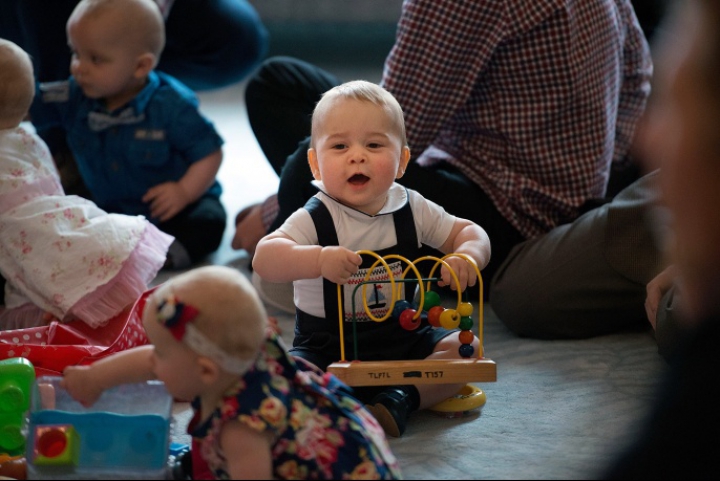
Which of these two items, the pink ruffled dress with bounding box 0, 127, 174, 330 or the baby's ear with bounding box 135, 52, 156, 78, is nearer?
the pink ruffled dress with bounding box 0, 127, 174, 330

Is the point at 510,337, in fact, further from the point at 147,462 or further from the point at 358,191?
the point at 147,462

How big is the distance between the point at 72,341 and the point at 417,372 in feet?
2.01

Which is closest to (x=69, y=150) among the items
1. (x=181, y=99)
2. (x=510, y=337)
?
(x=181, y=99)

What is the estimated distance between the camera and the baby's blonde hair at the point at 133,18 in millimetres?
2027

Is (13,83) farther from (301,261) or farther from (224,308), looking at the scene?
(224,308)

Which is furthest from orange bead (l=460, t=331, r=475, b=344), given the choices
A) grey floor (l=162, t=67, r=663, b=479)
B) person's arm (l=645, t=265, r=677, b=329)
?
person's arm (l=645, t=265, r=677, b=329)

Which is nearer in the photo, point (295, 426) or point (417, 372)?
point (295, 426)

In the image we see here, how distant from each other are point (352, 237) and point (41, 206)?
597 millimetres

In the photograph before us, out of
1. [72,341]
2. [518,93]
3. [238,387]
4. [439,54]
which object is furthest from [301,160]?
[238,387]

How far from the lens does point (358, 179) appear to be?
1442mm

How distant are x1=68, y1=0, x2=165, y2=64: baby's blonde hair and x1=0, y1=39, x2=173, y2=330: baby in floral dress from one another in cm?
36

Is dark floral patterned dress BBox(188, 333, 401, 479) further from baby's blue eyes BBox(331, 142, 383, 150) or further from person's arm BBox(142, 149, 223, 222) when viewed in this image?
person's arm BBox(142, 149, 223, 222)

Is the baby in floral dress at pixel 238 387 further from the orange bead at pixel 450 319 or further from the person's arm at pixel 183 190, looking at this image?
the person's arm at pixel 183 190

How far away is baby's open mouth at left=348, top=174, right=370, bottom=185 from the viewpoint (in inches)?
56.6
